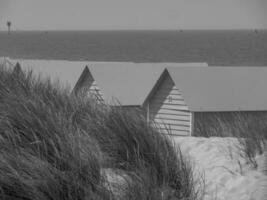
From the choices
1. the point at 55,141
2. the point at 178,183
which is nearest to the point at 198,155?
the point at 178,183

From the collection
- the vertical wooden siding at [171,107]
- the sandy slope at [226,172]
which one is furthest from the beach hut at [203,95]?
the sandy slope at [226,172]

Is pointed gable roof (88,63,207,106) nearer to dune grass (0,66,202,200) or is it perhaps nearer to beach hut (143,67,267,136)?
beach hut (143,67,267,136)

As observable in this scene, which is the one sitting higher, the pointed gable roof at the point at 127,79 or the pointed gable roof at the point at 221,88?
the pointed gable roof at the point at 127,79

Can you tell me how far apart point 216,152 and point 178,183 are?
128 cm

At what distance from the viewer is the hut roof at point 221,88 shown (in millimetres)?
13586

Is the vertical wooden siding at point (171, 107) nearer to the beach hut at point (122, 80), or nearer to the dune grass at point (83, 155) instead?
the beach hut at point (122, 80)

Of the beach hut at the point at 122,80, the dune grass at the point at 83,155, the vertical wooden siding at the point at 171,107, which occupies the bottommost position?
the dune grass at the point at 83,155

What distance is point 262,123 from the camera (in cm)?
739

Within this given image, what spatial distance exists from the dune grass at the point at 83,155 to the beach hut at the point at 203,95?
6.71 m

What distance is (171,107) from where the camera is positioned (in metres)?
14.5

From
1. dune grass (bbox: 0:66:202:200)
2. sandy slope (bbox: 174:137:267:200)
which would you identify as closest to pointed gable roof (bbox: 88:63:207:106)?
sandy slope (bbox: 174:137:267:200)

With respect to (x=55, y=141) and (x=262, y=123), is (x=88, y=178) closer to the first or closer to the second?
(x=55, y=141)

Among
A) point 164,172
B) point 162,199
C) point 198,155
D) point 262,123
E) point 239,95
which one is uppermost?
point 239,95

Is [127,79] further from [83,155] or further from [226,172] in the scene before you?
[83,155]
